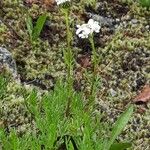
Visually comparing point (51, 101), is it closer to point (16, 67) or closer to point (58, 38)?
point (16, 67)

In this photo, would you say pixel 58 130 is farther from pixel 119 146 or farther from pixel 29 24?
pixel 29 24

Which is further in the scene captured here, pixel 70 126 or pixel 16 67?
pixel 16 67

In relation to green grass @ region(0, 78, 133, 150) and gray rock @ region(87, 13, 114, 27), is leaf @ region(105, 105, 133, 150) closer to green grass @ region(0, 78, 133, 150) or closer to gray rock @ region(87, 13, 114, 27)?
green grass @ region(0, 78, 133, 150)

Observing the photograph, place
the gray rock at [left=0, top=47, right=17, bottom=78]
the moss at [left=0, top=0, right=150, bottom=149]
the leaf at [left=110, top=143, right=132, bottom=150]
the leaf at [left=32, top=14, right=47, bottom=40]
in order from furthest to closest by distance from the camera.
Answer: the leaf at [left=32, top=14, right=47, bottom=40]
the gray rock at [left=0, top=47, right=17, bottom=78]
the moss at [left=0, top=0, right=150, bottom=149]
the leaf at [left=110, top=143, right=132, bottom=150]

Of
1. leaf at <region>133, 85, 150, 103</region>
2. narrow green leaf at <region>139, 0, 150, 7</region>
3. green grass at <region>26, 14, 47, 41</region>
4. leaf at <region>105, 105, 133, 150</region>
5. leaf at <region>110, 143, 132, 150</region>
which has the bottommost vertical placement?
leaf at <region>133, 85, 150, 103</region>

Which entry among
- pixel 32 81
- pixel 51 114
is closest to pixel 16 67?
pixel 32 81

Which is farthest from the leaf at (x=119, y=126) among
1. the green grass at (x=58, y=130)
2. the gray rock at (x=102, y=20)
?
the gray rock at (x=102, y=20)

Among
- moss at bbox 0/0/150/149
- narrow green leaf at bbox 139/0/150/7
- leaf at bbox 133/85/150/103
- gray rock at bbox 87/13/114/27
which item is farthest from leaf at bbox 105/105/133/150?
narrow green leaf at bbox 139/0/150/7
